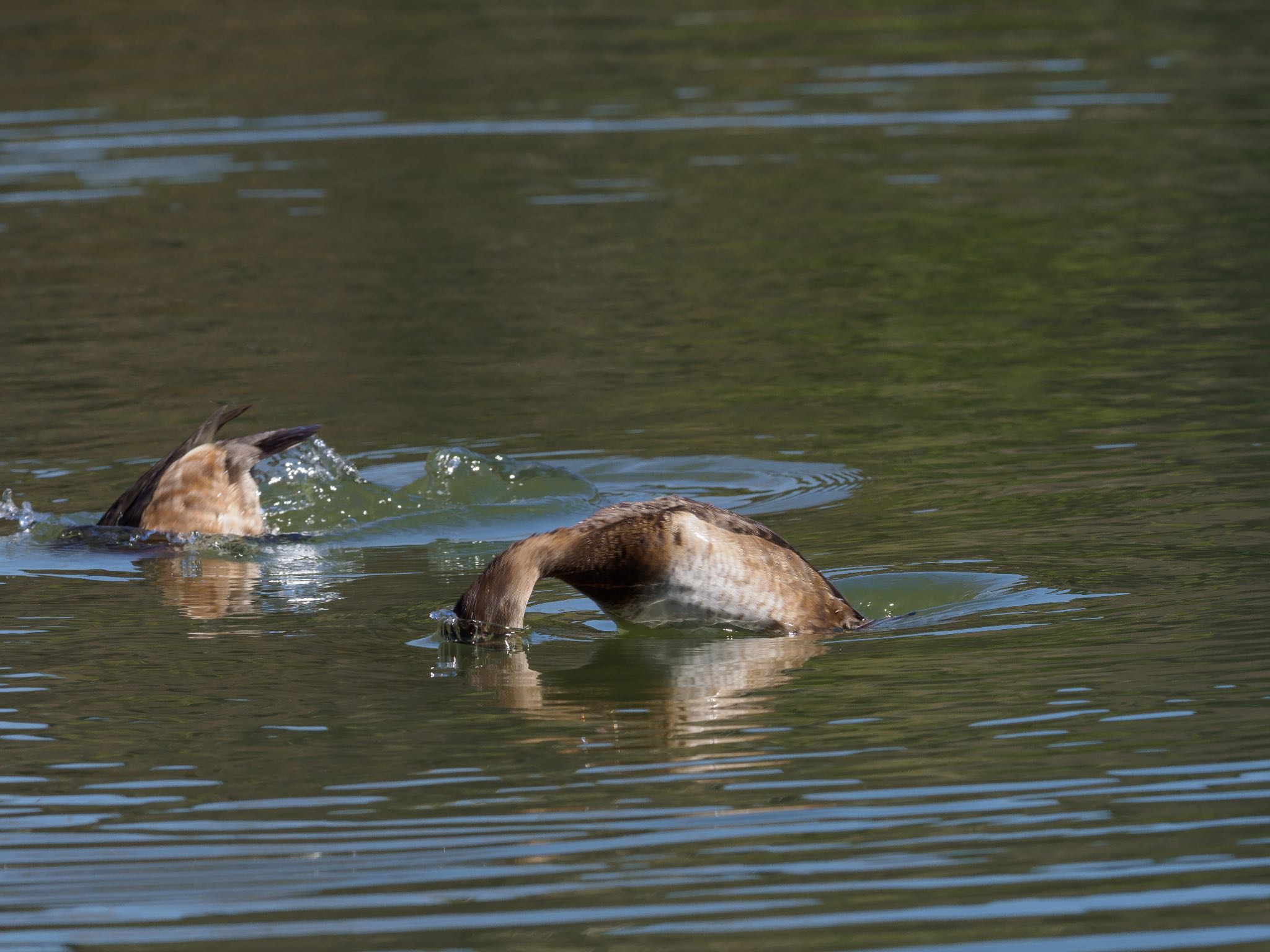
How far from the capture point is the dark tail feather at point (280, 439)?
34.4 feet

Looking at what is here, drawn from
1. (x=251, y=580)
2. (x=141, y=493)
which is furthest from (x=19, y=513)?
(x=251, y=580)

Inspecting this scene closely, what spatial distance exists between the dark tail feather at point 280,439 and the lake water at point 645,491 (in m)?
0.47

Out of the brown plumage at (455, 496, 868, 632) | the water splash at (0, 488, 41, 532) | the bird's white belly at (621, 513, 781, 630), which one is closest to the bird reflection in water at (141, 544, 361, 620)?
the water splash at (0, 488, 41, 532)

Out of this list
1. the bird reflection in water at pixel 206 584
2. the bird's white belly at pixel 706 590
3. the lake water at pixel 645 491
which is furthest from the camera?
the bird reflection in water at pixel 206 584

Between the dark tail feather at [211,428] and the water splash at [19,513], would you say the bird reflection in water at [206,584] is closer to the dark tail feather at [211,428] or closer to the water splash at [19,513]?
the dark tail feather at [211,428]

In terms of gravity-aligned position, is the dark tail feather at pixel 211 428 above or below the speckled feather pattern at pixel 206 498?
above

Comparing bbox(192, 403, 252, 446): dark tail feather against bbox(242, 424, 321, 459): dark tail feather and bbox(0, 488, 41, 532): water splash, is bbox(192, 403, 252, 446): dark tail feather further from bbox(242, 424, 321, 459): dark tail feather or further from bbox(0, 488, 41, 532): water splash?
bbox(0, 488, 41, 532): water splash

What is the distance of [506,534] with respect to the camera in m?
10.2

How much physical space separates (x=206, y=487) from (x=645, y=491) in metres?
2.28

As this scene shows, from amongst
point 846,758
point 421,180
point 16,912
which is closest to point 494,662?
point 846,758

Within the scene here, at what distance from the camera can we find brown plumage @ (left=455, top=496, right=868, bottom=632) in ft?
24.8

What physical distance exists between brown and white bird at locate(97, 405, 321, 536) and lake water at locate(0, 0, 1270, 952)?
0.24 meters

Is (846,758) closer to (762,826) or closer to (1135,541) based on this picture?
(762,826)

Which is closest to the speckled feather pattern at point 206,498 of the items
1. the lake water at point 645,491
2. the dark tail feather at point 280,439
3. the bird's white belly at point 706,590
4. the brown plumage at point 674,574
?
the dark tail feather at point 280,439
